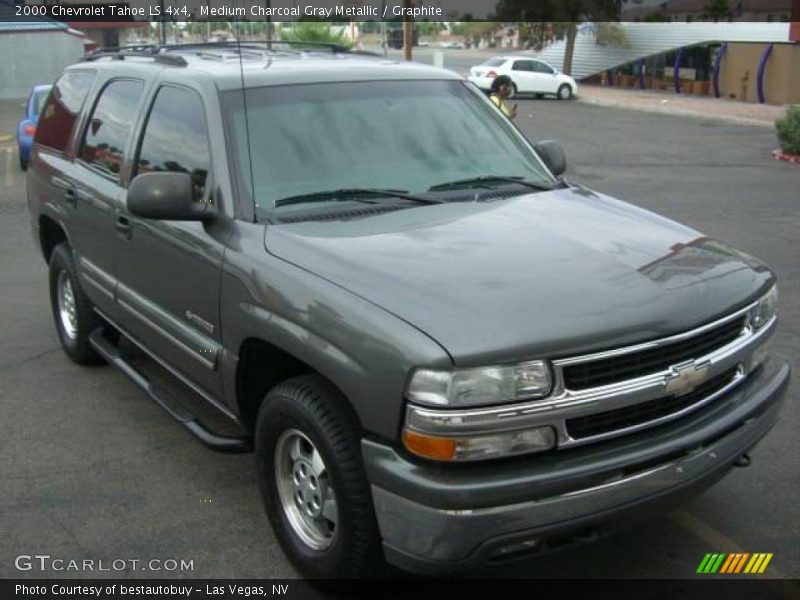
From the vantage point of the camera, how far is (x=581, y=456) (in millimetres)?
2881

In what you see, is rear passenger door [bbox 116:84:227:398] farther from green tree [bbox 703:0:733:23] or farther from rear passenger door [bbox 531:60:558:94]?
green tree [bbox 703:0:733:23]

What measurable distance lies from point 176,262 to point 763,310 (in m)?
2.43

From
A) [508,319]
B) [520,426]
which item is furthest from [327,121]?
[520,426]

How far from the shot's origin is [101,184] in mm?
4902

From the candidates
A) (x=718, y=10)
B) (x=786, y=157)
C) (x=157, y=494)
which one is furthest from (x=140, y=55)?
(x=718, y=10)

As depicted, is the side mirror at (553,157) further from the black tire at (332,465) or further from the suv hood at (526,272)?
the black tire at (332,465)

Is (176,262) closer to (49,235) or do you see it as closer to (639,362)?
(639,362)

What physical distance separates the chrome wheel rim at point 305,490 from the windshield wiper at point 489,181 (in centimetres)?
129

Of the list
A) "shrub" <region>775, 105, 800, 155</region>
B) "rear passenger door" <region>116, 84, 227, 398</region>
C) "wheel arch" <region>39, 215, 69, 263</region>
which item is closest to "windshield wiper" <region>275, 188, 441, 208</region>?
"rear passenger door" <region>116, 84, 227, 398</region>

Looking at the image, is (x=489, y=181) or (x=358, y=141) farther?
(x=489, y=181)

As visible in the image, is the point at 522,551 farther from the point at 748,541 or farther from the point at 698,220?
the point at 698,220

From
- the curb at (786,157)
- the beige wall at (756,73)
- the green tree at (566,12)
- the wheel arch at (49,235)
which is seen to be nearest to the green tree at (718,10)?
the green tree at (566,12)

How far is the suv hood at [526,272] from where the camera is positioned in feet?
9.29

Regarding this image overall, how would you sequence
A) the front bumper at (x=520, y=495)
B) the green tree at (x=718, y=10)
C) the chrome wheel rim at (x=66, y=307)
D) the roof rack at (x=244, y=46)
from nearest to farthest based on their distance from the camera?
the front bumper at (x=520, y=495) → the roof rack at (x=244, y=46) → the chrome wheel rim at (x=66, y=307) → the green tree at (x=718, y=10)
